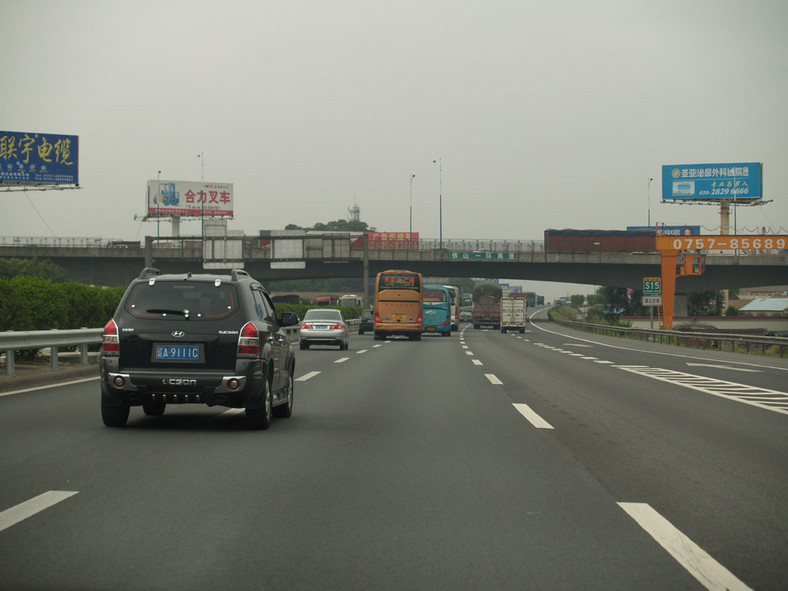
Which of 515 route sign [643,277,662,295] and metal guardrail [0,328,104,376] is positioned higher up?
515 route sign [643,277,662,295]

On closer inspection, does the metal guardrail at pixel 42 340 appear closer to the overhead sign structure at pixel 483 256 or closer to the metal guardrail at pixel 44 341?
the metal guardrail at pixel 44 341

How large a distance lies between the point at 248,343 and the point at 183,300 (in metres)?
0.86

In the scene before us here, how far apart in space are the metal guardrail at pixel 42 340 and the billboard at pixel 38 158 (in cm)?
4379

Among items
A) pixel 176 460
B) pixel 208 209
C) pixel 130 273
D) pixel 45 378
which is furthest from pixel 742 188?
pixel 176 460

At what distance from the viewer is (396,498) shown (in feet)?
19.8

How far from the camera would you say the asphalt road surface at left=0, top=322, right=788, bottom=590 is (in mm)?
4352

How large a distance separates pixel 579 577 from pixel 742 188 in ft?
220

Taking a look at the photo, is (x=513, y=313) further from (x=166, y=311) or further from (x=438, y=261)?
(x=166, y=311)

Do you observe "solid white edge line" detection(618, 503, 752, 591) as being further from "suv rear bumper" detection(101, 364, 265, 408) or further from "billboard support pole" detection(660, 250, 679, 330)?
"billboard support pole" detection(660, 250, 679, 330)

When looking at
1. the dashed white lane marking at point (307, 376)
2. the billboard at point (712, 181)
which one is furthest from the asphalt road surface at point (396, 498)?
the billboard at point (712, 181)

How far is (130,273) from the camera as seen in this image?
72.8 meters

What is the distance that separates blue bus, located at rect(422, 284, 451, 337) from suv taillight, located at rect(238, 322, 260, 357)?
43440 millimetres

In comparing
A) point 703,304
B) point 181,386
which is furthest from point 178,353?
point 703,304

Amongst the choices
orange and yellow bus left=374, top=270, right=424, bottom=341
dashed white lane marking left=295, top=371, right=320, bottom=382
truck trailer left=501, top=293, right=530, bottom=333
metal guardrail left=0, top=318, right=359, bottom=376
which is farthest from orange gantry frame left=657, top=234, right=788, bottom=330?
metal guardrail left=0, top=318, right=359, bottom=376
